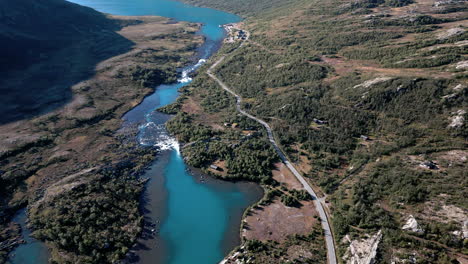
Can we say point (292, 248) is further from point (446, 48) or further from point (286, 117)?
point (446, 48)

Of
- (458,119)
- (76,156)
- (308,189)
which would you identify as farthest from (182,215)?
(458,119)

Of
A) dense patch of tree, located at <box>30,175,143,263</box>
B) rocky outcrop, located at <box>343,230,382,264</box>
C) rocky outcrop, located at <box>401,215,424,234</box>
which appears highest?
dense patch of tree, located at <box>30,175,143,263</box>

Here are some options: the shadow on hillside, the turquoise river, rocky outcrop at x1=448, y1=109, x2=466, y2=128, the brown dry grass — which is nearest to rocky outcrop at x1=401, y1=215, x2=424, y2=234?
the brown dry grass

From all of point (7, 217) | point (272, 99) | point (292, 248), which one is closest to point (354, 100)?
point (272, 99)

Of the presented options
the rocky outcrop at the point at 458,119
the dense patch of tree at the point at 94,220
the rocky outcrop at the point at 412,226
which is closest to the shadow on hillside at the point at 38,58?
the dense patch of tree at the point at 94,220

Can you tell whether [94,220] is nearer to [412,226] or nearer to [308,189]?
[308,189]

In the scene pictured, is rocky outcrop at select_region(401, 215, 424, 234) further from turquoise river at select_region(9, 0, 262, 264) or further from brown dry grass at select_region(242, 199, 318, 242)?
turquoise river at select_region(9, 0, 262, 264)
